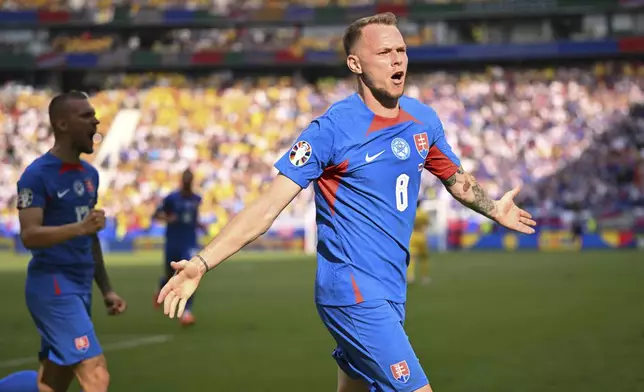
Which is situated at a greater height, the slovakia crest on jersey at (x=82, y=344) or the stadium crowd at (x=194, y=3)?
the stadium crowd at (x=194, y=3)

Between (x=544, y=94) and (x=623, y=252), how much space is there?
588 inches

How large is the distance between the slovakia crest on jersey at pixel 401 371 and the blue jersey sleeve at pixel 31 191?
3234mm

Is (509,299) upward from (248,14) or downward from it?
downward

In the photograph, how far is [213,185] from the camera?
1807 inches

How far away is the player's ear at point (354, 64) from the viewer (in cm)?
543

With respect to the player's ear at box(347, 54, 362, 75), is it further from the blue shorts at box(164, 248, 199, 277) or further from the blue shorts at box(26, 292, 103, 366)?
the blue shorts at box(164, 248, 199, 277)

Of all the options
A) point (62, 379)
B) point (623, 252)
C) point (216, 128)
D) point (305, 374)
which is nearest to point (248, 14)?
point (216, 128)

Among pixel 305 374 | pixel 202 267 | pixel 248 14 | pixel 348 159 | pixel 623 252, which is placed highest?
pixel 248 14

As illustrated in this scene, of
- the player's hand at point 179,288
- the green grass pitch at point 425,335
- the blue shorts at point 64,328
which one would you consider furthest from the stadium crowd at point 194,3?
the player's hand at point 179,288

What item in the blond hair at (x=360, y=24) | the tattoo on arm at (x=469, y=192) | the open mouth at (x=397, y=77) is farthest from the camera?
the tattoo on arm at (x=469, y=192)

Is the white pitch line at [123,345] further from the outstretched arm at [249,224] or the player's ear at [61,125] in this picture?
Result: the outstretched arm at [249,224]

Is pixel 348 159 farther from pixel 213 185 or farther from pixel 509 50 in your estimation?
pixel 509 50

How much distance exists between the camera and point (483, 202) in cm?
604

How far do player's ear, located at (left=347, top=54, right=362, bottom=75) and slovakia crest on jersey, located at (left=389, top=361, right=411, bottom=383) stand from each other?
1.53 m
